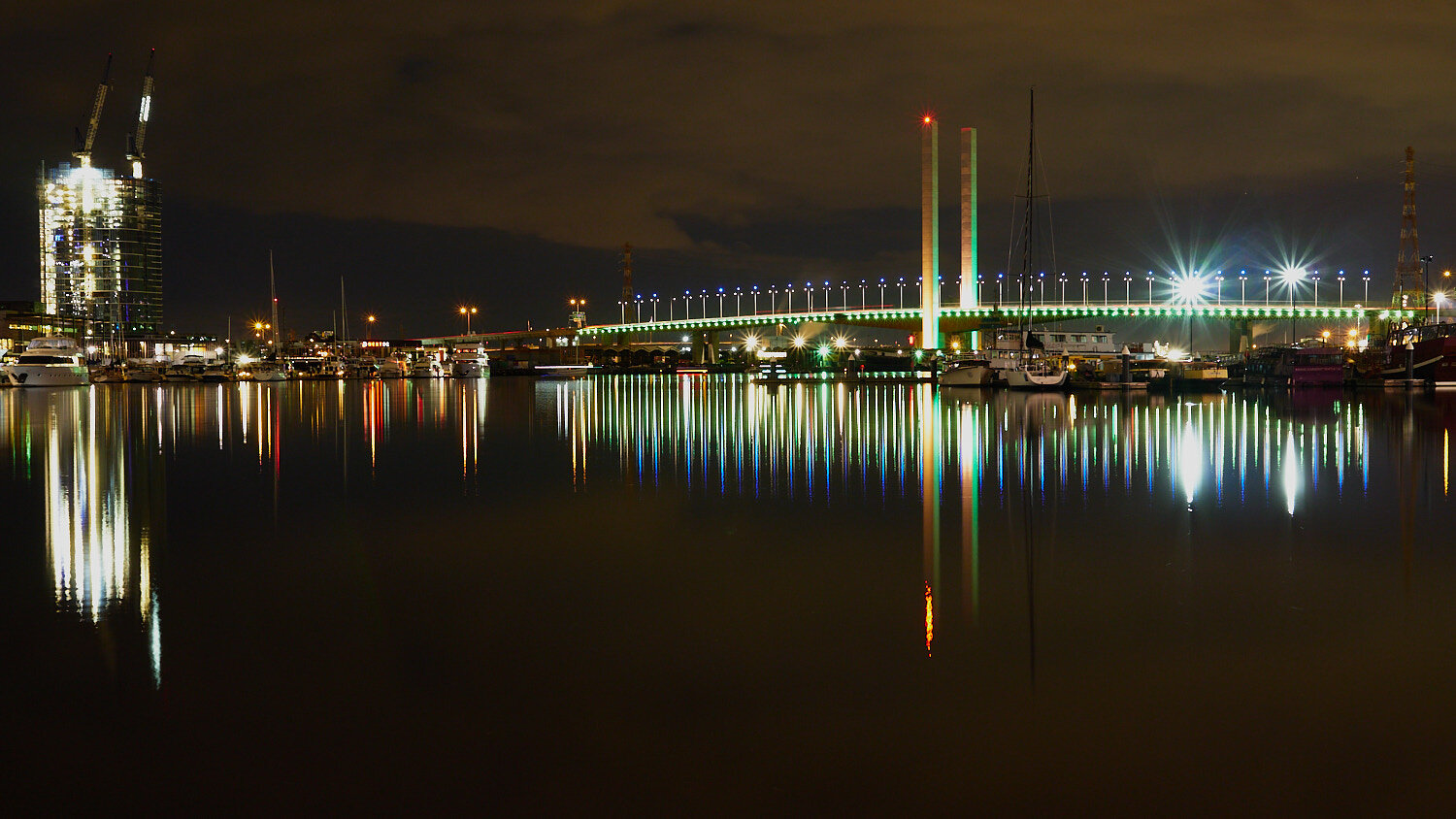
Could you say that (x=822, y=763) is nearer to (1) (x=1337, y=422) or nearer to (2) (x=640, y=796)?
(2) (x=640, y=796)

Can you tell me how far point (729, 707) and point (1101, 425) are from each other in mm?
20044

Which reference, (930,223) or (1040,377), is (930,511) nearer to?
(1040,377)

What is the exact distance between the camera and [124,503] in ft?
38.6

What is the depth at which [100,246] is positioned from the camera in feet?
569

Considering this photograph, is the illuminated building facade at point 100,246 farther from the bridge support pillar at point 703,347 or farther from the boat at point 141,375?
the boat at point 141,375

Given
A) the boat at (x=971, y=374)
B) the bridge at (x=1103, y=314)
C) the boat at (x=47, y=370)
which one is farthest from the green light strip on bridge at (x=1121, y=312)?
the boat at (x=47, y=370)

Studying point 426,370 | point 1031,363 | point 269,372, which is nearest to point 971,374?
point 1031,363

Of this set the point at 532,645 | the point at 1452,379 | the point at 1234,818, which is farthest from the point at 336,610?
the point at 1452,379

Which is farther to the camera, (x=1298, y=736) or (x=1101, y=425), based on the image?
(x=1101, y=425)

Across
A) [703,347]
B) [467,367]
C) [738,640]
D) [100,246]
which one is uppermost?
[100,246]

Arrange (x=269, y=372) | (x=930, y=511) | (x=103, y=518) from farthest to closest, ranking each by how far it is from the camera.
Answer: (x=269, y=372) → (x=930, y=511) → (x=103, y=518)

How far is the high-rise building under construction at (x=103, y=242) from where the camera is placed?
539 feet

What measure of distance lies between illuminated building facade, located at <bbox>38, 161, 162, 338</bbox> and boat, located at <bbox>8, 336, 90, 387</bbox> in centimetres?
10752

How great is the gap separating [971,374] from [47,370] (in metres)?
45.8
